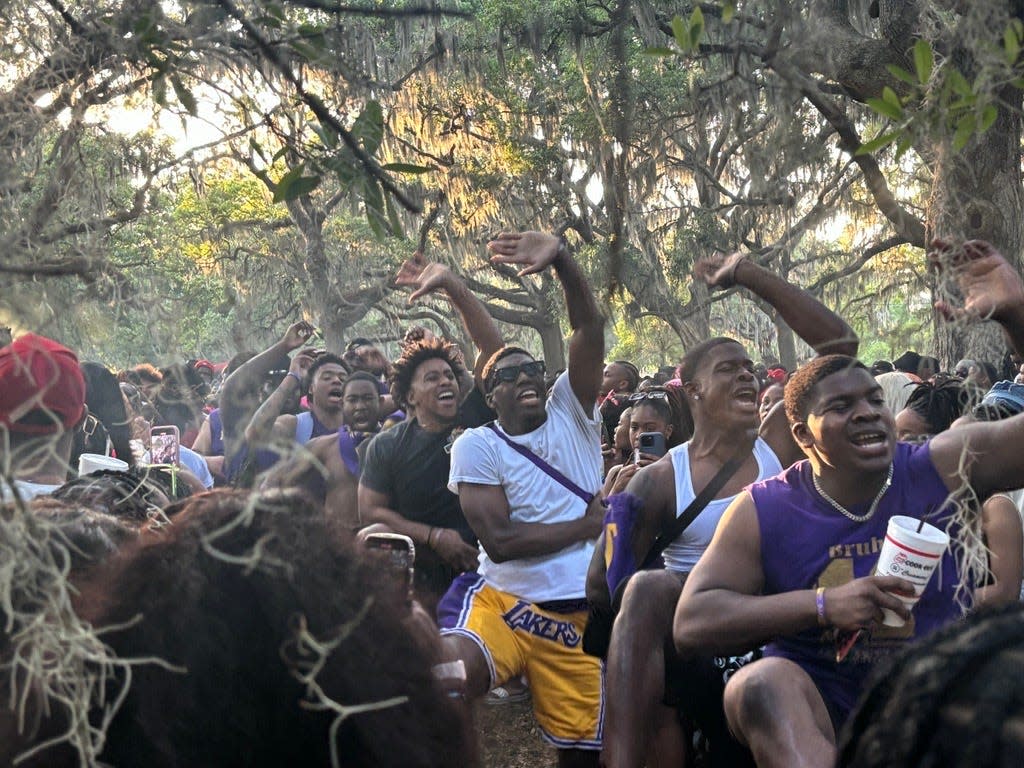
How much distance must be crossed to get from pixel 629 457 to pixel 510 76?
10293 millimetres

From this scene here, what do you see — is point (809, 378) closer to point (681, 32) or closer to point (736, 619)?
point (736, 619)

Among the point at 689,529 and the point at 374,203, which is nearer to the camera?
the point at 374,203

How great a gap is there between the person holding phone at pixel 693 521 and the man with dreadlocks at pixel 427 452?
1.27m

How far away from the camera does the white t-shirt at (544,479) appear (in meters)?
5.07

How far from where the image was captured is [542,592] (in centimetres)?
505

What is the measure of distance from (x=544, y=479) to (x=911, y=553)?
2.37 metres

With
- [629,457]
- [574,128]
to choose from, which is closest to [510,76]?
[574,128]

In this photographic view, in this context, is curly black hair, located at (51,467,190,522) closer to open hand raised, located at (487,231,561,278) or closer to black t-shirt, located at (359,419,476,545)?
open hand raised, located at (487,231,561,278)

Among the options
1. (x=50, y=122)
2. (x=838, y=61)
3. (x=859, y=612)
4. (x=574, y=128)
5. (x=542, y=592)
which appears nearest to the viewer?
(x=50, y=122)

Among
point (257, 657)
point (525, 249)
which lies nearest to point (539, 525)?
point (525, 249)

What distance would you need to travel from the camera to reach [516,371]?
5.41 m

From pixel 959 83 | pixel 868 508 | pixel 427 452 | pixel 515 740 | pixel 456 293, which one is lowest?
pixel 515 740

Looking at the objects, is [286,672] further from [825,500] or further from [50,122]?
[825,500]

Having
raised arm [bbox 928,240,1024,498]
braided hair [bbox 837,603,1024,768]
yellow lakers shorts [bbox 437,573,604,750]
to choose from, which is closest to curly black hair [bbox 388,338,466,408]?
yellow lakers shorts [bbox 437,573,604,750]
